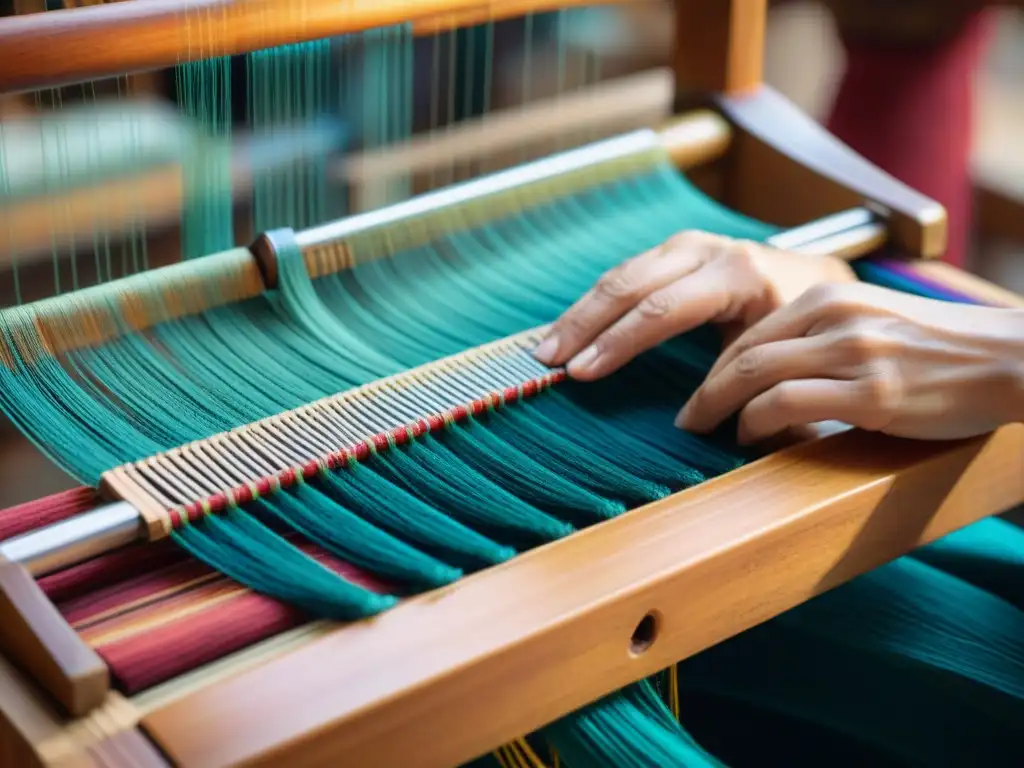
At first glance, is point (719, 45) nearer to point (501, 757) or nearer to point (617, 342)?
point (617, 342)

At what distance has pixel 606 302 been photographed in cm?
91

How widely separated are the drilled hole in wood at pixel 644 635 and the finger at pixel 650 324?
0.75 feet

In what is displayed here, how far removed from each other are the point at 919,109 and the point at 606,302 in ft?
2.64

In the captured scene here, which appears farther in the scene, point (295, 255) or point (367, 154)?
point (367, 154)

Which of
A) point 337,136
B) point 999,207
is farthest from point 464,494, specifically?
point 999,207

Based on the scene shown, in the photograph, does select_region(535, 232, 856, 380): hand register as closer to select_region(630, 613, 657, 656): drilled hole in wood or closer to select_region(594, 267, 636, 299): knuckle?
select_region(594, 267, 636, 299): knuckle

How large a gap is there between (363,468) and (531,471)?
0.10 m

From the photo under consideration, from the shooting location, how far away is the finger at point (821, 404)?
806 millimetres

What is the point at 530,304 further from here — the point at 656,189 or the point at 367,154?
the point at 367,154

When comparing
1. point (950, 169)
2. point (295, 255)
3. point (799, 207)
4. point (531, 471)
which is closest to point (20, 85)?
point (295, 255)

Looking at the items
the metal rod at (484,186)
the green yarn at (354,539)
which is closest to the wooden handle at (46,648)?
the green yarn at (354,539)

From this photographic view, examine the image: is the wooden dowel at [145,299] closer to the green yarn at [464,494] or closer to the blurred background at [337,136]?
the blurred background at [337,136]

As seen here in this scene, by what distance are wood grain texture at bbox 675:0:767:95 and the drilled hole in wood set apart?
67cm

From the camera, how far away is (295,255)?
0.95 metres
